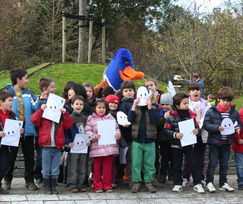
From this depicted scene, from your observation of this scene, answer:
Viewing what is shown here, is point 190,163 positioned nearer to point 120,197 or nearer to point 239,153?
point 239,153

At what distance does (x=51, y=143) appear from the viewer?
5887 millimetres

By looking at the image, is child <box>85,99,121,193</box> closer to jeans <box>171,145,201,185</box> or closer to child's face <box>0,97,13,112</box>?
jeans <box>171,145,201,185</box>

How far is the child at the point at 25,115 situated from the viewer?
240 inches

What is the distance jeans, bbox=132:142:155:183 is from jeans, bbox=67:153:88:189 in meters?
0.73

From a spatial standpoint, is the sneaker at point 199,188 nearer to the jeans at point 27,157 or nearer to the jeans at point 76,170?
the jeans at point 76,170

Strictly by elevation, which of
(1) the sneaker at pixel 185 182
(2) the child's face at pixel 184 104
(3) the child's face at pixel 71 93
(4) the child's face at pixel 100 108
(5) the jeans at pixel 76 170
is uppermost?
(3) the child's face at pixel 71 93

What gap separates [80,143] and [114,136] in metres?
0.50

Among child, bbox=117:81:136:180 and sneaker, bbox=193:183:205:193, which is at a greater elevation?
child, bbox=117:81:136:180

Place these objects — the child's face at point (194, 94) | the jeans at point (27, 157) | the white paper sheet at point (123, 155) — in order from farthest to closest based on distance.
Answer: the child's face at point (194, 94)
the white paper sheet at point (123, 155)
the jeans at point (27, 157)

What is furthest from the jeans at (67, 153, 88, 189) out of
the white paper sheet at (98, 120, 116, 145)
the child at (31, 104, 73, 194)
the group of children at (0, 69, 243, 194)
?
the white paper sheet at (98, 120, 116, 145)

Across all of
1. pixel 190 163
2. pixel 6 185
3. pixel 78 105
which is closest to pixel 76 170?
pixel 78 105

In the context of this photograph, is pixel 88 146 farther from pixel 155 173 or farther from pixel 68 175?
pixel 155 173

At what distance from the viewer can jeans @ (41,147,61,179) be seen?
591 cm

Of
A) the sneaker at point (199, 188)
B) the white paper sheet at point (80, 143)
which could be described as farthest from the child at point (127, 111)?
the sneaker at point (199, 188)
